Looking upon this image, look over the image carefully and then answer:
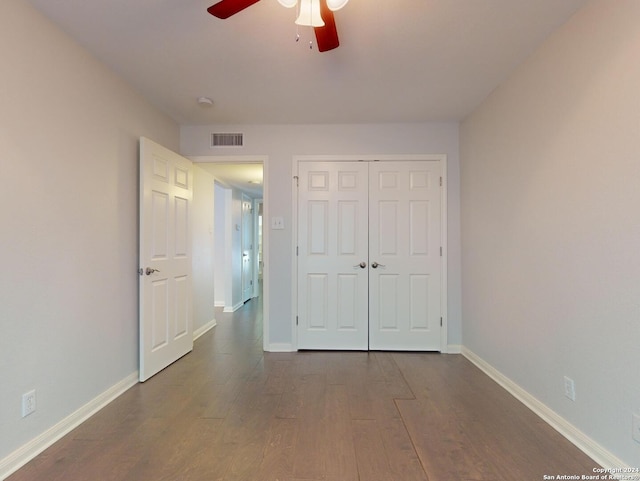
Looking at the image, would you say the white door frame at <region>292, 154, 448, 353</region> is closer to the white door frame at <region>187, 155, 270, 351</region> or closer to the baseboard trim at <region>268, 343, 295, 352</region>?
the baseboard trim at <region>268, 343, 295, 352</region>

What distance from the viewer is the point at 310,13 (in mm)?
1483

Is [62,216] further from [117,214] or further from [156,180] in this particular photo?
[156,180]

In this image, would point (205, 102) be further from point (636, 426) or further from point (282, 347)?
point (636, 426)

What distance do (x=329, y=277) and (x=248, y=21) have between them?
2.35 meters

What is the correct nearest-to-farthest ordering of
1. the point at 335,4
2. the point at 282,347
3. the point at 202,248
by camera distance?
the point at 335,4 → the point at 282,347 → the point at 202,248

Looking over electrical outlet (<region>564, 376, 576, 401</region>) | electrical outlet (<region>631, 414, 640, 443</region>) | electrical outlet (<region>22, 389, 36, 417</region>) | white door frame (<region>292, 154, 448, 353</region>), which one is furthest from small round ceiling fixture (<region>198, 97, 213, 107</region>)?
electrical outlet (<region>631, 414, 640, 443</region>)

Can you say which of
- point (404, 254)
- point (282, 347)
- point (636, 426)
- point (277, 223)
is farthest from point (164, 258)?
point (636, 426)

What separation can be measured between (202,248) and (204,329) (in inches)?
41.4

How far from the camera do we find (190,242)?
10.8 ft

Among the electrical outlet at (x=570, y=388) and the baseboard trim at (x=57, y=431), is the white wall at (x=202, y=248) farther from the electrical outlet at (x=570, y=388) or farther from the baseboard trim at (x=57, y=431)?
the electrical outlet at (x=570, y=388)

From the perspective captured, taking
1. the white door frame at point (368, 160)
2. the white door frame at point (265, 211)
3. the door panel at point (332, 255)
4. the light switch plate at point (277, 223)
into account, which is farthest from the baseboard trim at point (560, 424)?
the light switch plate at point (277, 223)

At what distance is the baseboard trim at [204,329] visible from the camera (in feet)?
12.6

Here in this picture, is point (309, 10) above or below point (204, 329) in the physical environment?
above

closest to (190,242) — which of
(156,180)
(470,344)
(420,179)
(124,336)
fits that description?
(156,180)
